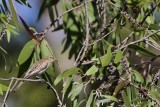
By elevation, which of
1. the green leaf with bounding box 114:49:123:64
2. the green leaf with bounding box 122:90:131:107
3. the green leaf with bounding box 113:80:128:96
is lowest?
the green leaf with bounding box 122:90:131:107

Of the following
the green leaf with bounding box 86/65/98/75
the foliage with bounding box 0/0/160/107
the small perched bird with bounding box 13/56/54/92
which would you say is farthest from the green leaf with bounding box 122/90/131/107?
the small perched bird with bounding box 13/56/54/92

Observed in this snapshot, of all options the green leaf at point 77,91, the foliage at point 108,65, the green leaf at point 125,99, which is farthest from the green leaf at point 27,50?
the green leaf at point 125,99

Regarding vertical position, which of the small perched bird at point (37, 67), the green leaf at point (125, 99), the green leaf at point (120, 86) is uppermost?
the small perched bird at point (37, 67)

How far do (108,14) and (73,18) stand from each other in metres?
0.15

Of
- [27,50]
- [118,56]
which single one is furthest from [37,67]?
[118,56]

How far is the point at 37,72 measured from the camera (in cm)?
147

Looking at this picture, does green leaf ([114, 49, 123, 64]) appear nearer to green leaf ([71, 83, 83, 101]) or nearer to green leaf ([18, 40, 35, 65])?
green leaf ([71, 83, 83, 101])

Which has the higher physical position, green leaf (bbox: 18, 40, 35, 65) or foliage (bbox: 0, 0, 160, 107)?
green leaf (bbox: 18, 40, 35, 65)

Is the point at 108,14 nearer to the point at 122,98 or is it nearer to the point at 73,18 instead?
the point at 73,18

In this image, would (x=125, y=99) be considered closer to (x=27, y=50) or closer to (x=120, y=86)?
(x=120, y=86)

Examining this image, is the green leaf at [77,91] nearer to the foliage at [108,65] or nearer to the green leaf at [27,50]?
the foliage at [108,65]

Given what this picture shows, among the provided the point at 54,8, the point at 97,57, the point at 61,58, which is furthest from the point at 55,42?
the point at 97,57

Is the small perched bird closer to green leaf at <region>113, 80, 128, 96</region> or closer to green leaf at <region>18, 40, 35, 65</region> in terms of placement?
green leaf at <region>18, 40, 35, 65</region>

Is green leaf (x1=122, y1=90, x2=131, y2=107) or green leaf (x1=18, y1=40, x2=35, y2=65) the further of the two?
green leaf (x1=18, y1=40, x2=35, y2=65)
